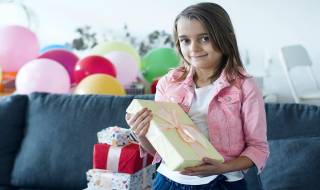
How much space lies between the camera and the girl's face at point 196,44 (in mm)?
1110

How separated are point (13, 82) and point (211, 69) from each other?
1.98 m

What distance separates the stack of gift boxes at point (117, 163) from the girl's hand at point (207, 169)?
2.09 feet

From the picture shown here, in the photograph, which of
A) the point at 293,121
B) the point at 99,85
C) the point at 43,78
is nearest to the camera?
the point at 293,121

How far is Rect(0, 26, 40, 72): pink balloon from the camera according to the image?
278cm

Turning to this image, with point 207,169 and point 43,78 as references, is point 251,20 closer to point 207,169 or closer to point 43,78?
point 43,78

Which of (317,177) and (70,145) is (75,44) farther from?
(317,177)

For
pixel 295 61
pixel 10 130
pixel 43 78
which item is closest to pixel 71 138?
pixel 10 130

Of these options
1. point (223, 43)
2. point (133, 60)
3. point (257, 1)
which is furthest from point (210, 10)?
point (257, 1)

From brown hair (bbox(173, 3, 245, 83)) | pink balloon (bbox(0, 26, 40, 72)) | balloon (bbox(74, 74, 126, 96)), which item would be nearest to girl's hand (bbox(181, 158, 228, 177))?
brown hair (bbox(173, 3, 245, 83))

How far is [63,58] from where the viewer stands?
2.80 m

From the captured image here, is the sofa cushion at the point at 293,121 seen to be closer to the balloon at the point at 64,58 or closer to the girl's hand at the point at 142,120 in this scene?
the girl's hand at the point at 142,120

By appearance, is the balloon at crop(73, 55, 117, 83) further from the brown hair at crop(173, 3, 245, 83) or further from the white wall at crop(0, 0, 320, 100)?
the brown hair at crop(173, 3, 245, 83)

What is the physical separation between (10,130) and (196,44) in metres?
1.40

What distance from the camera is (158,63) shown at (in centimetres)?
303
